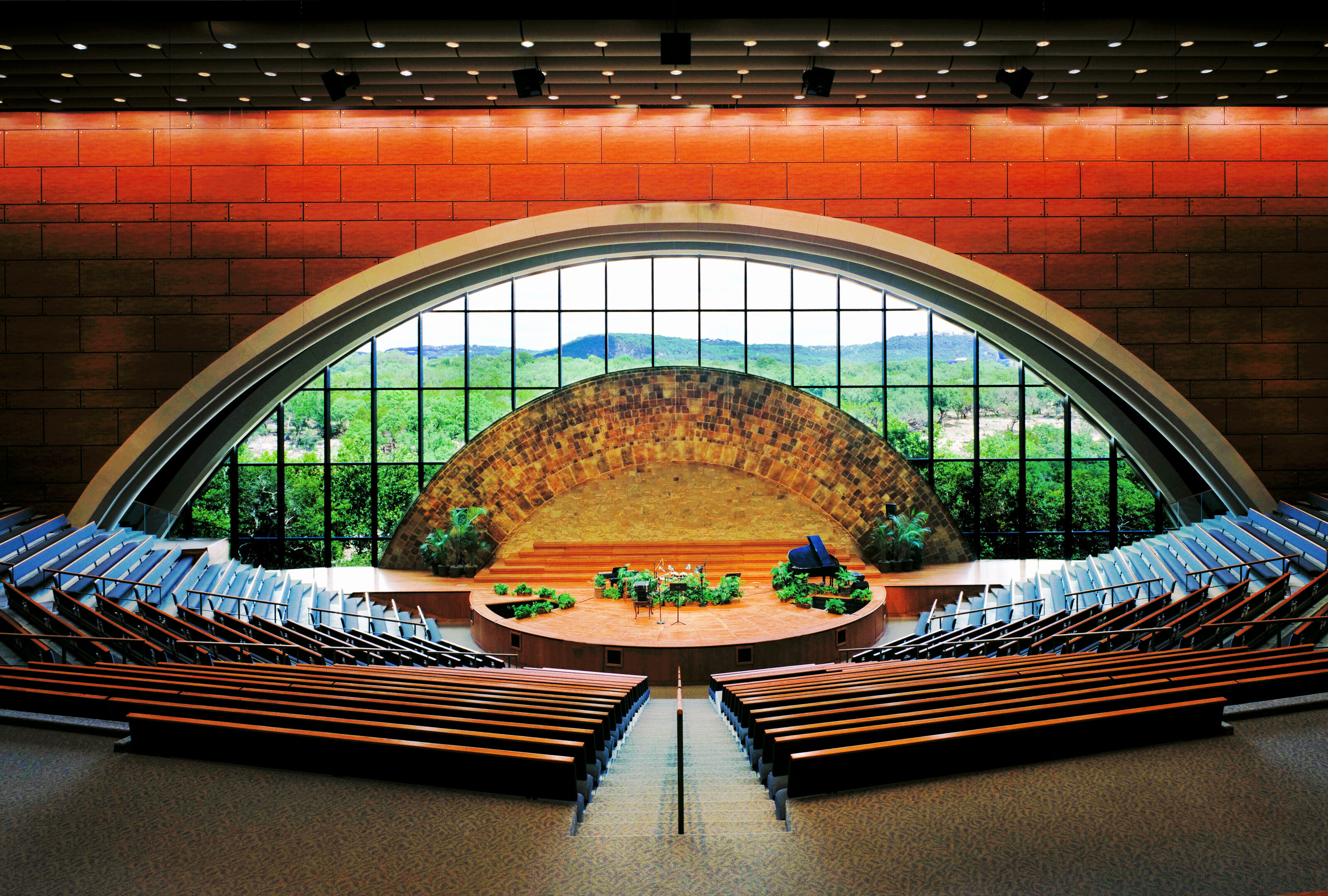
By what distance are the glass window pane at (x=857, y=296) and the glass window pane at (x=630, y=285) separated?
4.52 meters

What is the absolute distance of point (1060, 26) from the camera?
9.58 meters

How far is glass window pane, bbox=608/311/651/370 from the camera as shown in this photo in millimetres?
17703

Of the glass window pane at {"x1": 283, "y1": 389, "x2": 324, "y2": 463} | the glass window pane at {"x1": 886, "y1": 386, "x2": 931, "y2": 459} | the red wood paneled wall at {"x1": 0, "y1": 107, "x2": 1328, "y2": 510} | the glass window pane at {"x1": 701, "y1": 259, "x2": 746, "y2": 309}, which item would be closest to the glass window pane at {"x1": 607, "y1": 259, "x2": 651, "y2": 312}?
the glass window pane at {"x1": 701, "y1": 259, "x2": 746, "y2": 309}

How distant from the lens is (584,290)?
1762cm

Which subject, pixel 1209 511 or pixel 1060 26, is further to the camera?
pixel 1209 511

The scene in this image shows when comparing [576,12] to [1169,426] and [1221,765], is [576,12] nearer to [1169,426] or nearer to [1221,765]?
[1221,765]

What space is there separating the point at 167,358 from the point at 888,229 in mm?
12570

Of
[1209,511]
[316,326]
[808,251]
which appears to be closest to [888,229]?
[808,251]

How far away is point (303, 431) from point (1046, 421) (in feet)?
59.0

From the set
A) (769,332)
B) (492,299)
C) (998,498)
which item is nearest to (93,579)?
(492,299)

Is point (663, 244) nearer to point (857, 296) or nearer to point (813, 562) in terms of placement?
point (857, 296)

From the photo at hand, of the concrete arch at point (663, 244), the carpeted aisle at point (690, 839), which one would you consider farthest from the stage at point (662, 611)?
the carpeted aisle at point (690, 839)

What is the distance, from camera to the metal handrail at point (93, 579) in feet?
31.8

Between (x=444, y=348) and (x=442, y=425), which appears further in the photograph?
(x=444, y=348)
